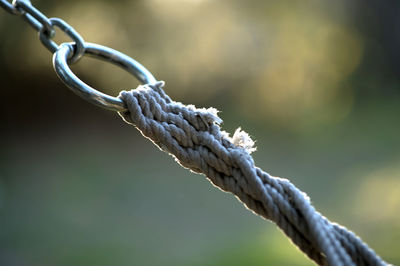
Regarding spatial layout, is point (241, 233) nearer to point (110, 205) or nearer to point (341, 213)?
point (341, 213)

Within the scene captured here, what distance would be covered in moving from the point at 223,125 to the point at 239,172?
3215 mm

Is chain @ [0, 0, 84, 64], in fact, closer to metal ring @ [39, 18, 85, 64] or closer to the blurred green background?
metal ring @ [39, 18, 85, 64]

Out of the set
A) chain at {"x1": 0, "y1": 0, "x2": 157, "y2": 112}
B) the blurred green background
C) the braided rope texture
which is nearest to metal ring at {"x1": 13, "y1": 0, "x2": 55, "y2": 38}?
chain at {"x1": 0, "y1": 0, "x2": 157, "y2": 112}

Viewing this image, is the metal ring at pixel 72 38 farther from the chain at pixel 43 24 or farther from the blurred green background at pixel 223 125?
the blurred green background at pixel 223 125

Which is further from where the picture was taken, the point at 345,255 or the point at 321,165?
the point at 321,165

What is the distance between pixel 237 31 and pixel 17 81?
1836mm

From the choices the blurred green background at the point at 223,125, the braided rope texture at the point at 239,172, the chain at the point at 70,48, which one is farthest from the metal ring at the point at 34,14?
the blurred green background at the point at 223,125

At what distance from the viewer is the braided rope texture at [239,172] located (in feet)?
1.52

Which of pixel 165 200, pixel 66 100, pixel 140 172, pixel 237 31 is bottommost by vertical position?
pixel 165 200

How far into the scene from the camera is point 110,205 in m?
2.83

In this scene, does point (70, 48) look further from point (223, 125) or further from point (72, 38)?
point (223, 125)

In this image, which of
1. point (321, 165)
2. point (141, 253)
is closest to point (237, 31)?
point (321, 165)

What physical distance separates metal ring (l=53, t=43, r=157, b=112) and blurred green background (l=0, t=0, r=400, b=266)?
1.70 m

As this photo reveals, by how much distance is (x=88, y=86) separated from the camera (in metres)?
0.53
